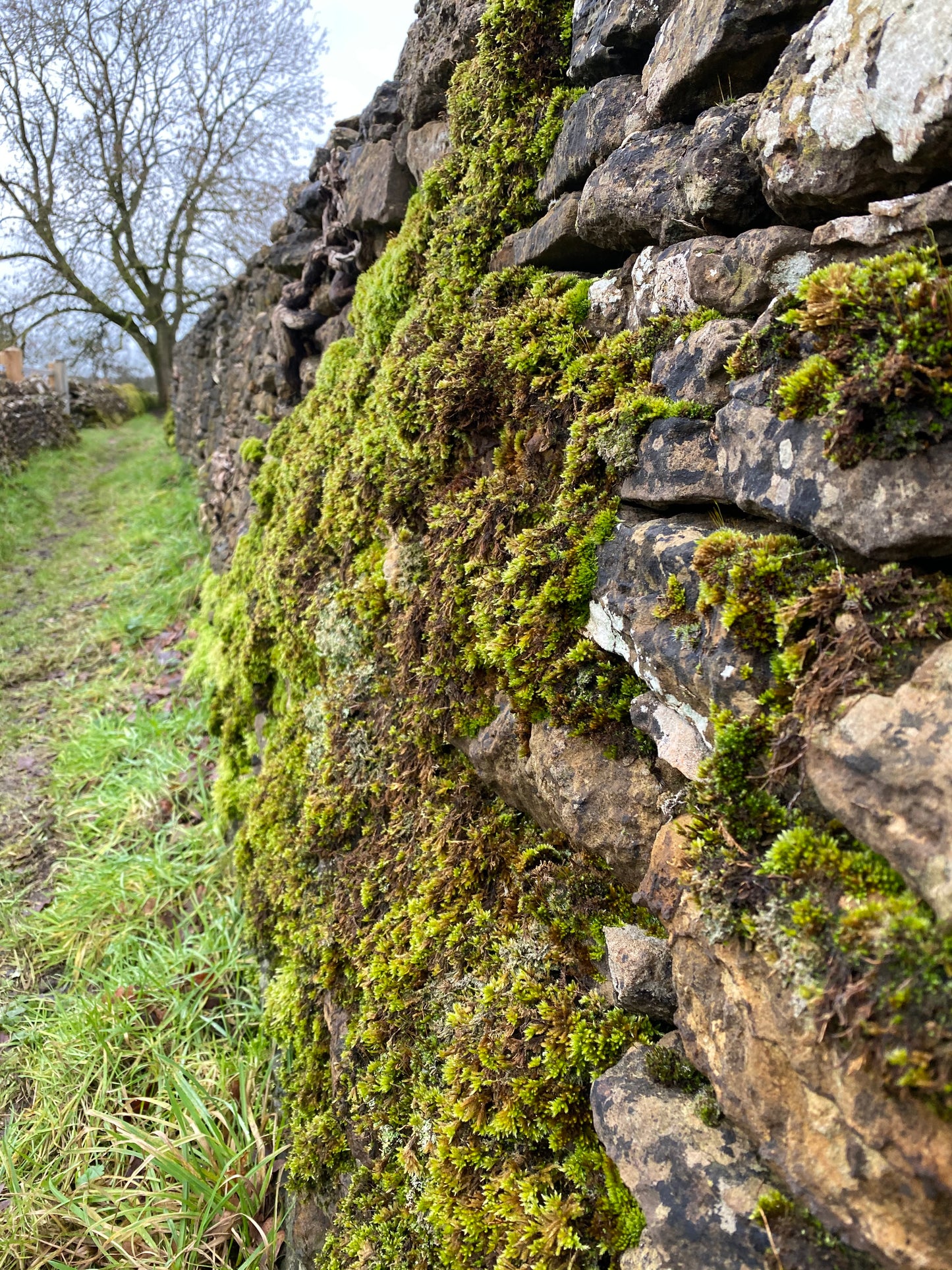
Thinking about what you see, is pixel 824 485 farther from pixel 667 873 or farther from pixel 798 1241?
pixel 798 1241

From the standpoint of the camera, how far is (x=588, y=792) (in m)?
1.79

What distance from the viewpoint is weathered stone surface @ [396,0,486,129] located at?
132 inches

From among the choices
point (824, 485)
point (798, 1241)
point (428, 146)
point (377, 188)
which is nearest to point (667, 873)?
point (798, 1241)

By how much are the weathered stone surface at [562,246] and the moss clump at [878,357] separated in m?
1.15

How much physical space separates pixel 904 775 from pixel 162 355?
72.0 ft

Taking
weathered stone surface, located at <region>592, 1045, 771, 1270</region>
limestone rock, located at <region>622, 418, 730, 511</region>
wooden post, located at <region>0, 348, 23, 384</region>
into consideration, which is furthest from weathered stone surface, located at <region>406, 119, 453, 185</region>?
wooden post, located at <region>0, 348, 23, 384</region>

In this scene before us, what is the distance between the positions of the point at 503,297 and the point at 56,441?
48.3 feet

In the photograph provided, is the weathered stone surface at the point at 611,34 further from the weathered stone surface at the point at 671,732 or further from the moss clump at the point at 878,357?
the weathered stone surface at the point at 671,732

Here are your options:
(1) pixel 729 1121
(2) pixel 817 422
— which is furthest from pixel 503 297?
(1) pixel 729 1121

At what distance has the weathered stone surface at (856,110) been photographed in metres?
1.25

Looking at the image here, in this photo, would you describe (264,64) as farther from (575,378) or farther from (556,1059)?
(556,1059)

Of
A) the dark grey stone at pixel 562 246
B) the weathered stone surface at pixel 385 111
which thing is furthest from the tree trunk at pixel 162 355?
the dark grey stone at pixel 562 246

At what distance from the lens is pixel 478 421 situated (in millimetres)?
2562

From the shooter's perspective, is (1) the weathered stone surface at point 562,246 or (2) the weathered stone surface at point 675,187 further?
(1) the weathered stone surface at point 562,246
